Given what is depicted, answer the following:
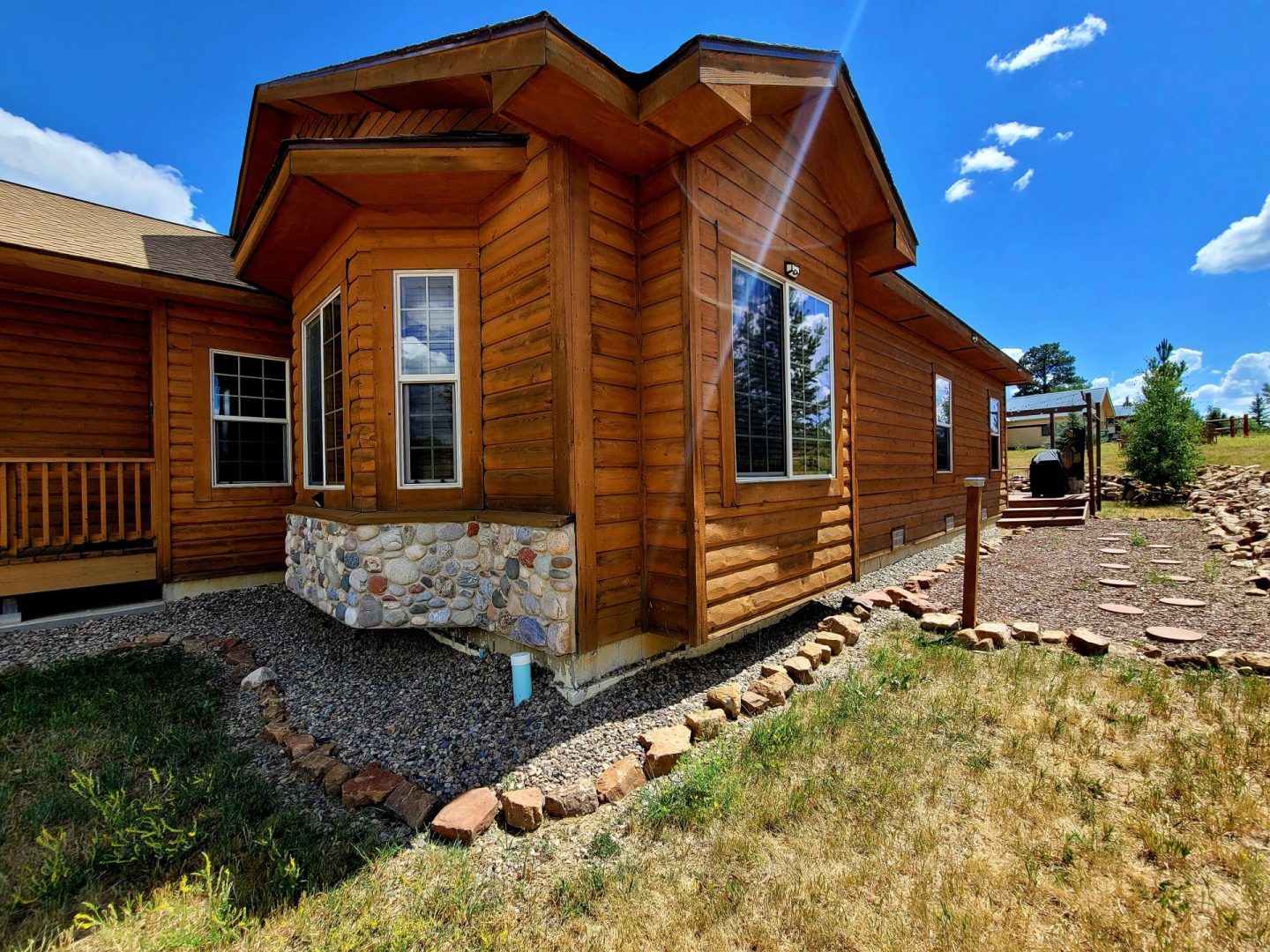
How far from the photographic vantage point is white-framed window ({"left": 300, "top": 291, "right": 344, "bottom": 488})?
4.71m

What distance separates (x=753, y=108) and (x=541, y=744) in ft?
14.9

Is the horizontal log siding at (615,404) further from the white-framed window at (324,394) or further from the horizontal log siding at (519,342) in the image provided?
the white-framed window at (324,394)

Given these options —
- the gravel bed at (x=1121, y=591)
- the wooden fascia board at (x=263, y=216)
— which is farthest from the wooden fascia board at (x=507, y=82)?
the gravel bed at (x=1121, y=591)

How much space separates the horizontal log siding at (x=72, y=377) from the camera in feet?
18.8

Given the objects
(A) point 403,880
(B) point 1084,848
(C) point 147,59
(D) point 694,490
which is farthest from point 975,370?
(C) point 147,59

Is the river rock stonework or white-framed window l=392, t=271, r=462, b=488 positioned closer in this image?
the river rock stonework

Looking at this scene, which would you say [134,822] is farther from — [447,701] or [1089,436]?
[1089,436]

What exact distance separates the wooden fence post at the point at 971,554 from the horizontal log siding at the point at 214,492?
7298 mm

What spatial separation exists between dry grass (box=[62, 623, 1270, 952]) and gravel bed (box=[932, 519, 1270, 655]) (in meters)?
1.91

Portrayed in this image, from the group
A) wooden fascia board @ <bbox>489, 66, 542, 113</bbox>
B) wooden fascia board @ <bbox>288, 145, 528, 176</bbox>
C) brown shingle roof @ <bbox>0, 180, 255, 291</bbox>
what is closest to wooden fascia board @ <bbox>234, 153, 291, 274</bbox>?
wooden fascia board @ <bbox>288, 145, 528, 176</bbox>

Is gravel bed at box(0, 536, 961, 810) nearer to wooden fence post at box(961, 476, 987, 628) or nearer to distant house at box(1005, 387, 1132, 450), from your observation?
wooden fence post at box(961, 476, 987, 628)

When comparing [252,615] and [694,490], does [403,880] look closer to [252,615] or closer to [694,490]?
[694,490]

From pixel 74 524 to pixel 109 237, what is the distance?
3.38 m

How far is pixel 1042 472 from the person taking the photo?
13.6 metres
